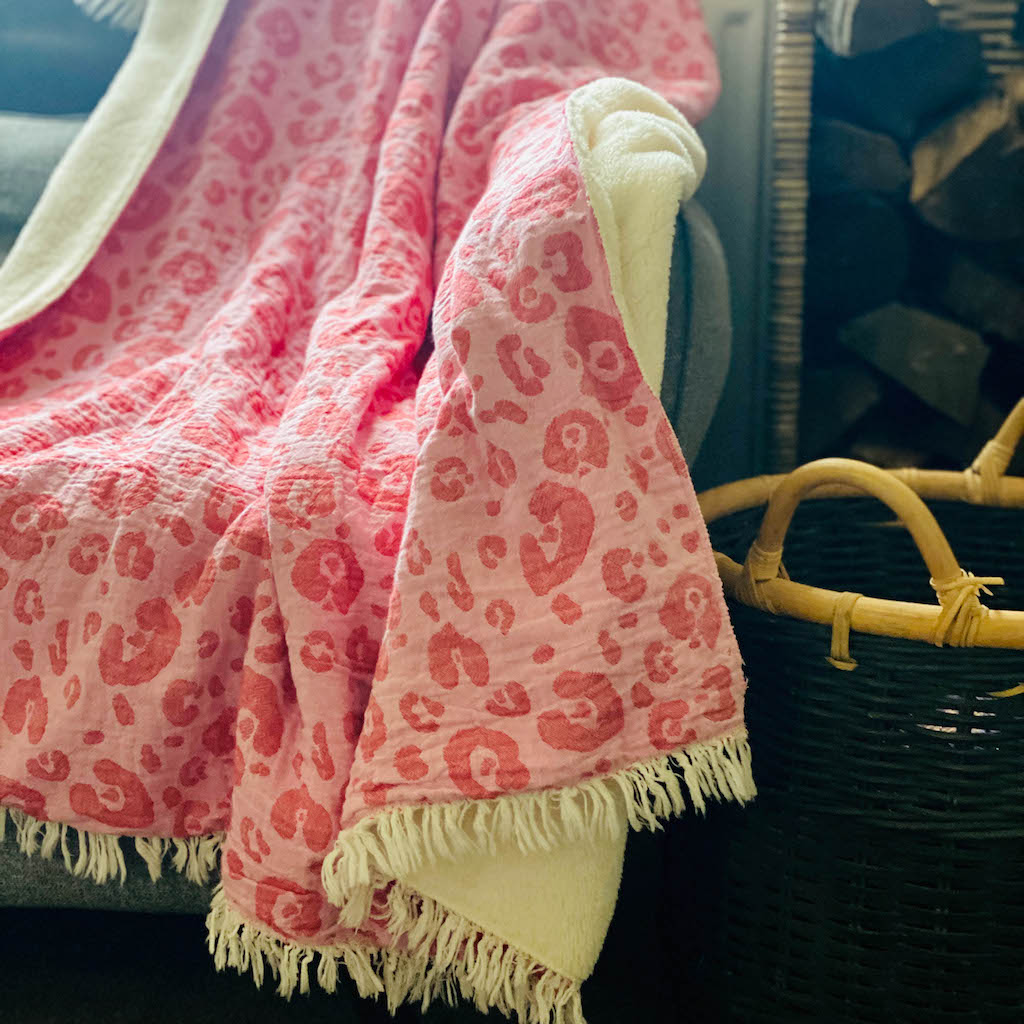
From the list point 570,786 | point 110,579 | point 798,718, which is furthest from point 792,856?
point 110,579

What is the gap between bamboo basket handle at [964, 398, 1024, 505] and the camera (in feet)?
2.80

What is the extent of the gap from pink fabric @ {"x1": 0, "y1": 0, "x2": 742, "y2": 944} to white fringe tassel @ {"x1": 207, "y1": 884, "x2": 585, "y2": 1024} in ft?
0.07

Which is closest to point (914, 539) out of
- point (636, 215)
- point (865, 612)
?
point (865, 612)

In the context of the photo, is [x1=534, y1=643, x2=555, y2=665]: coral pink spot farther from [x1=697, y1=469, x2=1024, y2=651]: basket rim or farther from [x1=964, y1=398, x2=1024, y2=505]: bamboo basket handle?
[x1=964, y1=398, x2=1024, y2=505]: bamboo basket handle

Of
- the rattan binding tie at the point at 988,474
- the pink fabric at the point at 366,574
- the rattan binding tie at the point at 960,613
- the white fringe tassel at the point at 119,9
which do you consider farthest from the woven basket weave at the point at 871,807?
the white fringe tassel at the point at 119,9

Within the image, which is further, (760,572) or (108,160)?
(108,160)

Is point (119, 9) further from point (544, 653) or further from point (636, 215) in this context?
point (544, 653)

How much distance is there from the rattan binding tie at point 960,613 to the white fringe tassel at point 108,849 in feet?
1.66

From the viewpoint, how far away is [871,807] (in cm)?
65

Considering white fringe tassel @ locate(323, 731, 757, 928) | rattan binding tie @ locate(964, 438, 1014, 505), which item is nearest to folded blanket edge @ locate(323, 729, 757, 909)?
white fringe tassel @ locate(323, 731, 757, 928)

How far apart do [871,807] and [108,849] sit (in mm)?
527

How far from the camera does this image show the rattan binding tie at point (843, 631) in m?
0.62

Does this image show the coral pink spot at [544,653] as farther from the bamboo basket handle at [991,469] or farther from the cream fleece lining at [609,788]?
the bamboo basket handle at [991,469]

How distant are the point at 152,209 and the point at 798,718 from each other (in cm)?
86
